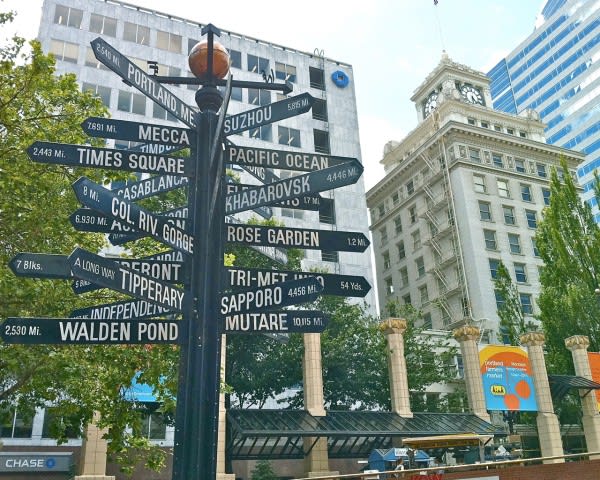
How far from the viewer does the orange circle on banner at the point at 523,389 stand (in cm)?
3100

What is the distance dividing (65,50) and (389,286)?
40.0 meters

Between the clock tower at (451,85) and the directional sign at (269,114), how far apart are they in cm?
6429

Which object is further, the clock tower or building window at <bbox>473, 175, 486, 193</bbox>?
the clock tower

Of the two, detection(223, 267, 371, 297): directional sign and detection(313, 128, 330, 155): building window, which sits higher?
detection(313, 128, 330, 155): building window

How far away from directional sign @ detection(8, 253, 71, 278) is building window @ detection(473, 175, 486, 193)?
2305 inches

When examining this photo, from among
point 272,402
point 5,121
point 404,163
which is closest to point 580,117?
point 404,163

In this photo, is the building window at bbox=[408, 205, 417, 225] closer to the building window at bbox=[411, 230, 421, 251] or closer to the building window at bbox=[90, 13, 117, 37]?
the building window at bbox=[411, 230, 421, 251]

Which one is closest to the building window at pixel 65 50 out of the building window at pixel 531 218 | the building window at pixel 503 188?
the building window at pixel 503 188

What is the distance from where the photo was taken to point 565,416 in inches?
1532

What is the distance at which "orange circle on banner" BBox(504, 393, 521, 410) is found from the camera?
99.7 ft

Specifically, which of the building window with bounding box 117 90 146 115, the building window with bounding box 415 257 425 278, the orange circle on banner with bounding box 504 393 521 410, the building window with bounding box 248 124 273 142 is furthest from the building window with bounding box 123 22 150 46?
the orange circle on banner with bounding box 504 393 521 410

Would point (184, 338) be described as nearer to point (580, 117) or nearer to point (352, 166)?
point (352, 166)

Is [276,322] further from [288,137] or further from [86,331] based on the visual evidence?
[288,137]

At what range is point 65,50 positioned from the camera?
158 ft
